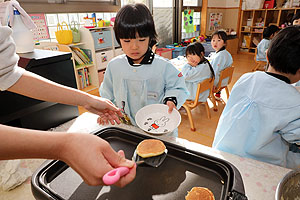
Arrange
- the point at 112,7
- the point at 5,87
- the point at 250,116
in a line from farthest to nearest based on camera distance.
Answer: the point at 112,7 < the point at 250,116 < the point at 5,87

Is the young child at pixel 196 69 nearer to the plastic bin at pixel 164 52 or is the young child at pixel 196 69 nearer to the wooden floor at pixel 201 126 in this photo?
the wooden floor at pixel 201 126

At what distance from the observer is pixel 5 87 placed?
714mm

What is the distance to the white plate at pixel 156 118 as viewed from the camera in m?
0.89

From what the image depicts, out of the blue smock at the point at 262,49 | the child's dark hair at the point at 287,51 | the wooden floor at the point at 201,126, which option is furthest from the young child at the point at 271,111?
the blue smock at the point at 262,49

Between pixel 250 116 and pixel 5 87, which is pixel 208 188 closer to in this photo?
pixel 250 116

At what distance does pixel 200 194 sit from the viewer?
0.55 metres

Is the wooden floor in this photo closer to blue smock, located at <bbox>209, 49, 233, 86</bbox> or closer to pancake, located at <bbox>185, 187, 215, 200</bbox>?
blue smock, located at <bbox>209, 49, 233, 86</bbox>

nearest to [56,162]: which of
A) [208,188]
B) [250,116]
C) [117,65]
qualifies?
[208,188]

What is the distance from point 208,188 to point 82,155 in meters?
0.39

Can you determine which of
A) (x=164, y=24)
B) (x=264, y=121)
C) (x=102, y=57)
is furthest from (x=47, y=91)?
(x=164, y=24)

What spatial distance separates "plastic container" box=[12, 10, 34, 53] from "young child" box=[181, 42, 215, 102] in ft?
5.25

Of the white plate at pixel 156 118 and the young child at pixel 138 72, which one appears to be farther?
the young child at pixel 138 72

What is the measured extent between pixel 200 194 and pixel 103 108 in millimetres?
505

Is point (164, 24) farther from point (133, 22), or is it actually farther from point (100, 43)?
point (133, 22)
